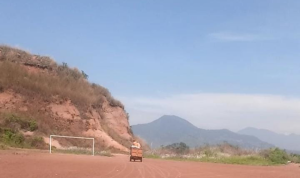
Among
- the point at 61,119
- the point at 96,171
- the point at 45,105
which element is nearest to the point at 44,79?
the point at 45,105

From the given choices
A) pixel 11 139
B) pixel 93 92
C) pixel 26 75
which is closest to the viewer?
pixel 11 139

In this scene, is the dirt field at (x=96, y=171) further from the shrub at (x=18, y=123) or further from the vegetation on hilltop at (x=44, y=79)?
the vegetation on hilltop at (x=44, y=79)

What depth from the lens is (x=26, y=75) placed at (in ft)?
160

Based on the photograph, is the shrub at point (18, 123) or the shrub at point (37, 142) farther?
the shrub at point (18, 123)

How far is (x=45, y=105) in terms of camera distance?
155 feet

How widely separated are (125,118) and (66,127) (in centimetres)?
1627

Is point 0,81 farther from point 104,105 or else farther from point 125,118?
point 125,118

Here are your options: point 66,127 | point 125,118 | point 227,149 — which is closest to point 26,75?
point 66,127

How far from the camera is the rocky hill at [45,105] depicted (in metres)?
41.1

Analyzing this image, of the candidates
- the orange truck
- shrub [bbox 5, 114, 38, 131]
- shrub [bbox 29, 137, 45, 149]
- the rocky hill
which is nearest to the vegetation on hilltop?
the rocky hill

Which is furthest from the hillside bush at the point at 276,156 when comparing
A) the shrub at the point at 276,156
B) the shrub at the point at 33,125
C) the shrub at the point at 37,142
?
the shrub at the point at 33,125

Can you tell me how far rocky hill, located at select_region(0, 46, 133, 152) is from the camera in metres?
41.1

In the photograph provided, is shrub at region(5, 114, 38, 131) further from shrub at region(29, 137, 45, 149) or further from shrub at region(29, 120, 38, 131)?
shrub at region(29, 137, 45, 149)

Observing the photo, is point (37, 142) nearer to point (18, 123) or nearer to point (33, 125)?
point (33, 125)
